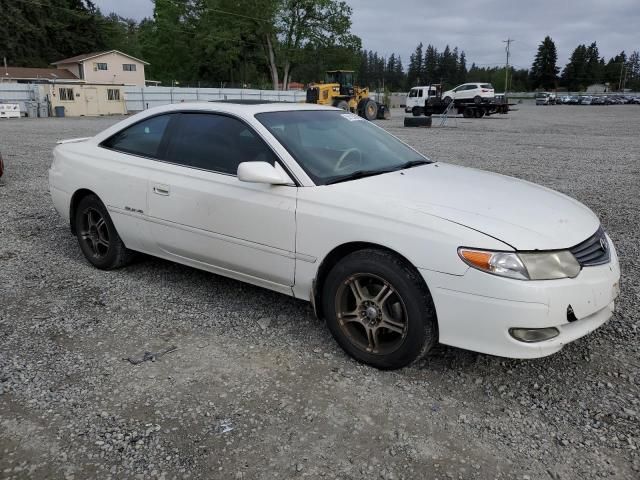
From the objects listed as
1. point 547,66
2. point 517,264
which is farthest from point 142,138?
point 547,66

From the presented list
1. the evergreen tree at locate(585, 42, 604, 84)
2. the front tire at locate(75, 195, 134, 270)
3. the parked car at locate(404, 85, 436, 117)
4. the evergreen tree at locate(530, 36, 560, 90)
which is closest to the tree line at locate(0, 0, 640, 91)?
the parked car at locate(404, 85, 436, 117)

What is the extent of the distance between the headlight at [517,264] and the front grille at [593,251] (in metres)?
0.20

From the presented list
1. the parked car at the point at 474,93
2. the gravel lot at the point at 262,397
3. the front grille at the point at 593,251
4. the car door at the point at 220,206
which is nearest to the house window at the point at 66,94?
the parked car at the point at 474,93

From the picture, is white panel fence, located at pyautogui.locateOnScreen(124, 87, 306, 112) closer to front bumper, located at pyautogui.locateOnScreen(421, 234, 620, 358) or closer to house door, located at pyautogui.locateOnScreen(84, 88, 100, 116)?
house door, located at pyautogui.locateOnScreen(84, 88, 100, 116)

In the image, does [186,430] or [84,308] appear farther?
[84,308]

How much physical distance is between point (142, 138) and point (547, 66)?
12995 cm

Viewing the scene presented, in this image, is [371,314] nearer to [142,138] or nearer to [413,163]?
[413,163]

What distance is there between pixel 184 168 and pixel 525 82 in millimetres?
139317

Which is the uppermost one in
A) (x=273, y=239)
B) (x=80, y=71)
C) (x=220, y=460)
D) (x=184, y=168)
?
(x=80, y=71)

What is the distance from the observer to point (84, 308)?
4.08 meters

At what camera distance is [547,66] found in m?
118

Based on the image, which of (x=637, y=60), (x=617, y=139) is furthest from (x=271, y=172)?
(x=637, y=60)

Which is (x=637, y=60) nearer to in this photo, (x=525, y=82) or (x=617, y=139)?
(x=525, y=82)

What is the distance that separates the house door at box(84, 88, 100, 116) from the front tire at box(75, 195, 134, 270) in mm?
37305
